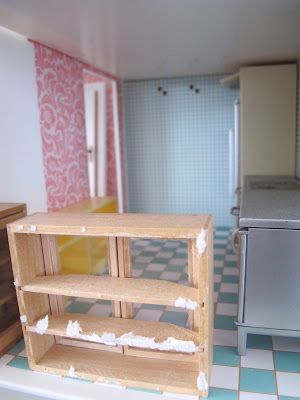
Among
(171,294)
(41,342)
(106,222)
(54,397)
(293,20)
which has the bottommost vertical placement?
(54,397)

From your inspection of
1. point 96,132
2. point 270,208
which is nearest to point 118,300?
point 270,208

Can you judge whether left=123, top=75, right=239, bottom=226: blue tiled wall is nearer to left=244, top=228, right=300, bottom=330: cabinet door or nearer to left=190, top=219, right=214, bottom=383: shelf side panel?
left=244, top=228, right=300, bottom=330: cabinet door

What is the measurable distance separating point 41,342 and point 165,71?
3289 millimetres

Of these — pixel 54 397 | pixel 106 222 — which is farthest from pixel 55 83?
pixel 54 397

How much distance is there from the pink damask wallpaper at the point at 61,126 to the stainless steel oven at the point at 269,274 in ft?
6.26

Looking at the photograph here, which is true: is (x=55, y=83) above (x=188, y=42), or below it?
below

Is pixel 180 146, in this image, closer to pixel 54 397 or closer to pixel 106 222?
pixel 106 222

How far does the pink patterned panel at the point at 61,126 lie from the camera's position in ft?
10.5

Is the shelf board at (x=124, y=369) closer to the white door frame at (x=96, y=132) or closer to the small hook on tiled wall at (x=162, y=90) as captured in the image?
the white door frame at (x=96, y=132)

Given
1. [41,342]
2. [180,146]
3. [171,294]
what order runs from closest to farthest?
[171,294]
[41,342]
[180,146]

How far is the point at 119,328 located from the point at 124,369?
225mm

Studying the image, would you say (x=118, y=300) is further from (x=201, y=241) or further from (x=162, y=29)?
(x=162, y=29)

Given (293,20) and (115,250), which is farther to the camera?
(293,20)

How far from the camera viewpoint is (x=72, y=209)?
342 cm
